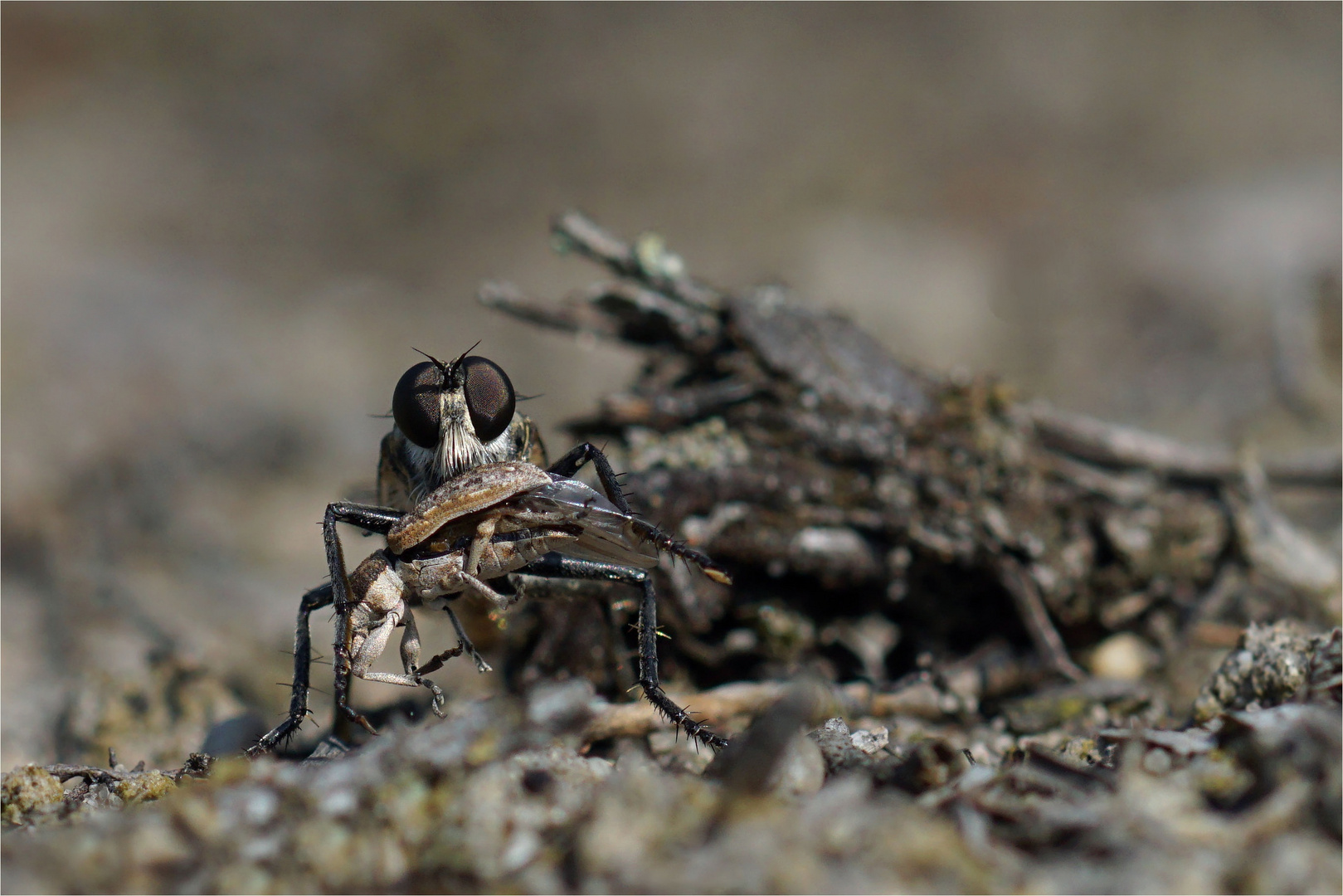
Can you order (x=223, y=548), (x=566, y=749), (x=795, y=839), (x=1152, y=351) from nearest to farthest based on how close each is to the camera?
(x=795, y=839) < (x=566, y=749) < (x=223, y=548) < (x=1152, y=351)

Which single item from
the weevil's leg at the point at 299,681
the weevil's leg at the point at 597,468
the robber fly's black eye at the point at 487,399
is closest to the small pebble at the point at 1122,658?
the weevil's leg at the point at 597,468

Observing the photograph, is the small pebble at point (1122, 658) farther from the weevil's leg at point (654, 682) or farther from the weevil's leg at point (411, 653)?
the weevil's leg at point (411, 653)

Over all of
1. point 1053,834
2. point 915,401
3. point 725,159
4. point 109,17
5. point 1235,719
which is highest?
point 109,17

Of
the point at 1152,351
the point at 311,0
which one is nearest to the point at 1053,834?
the point at 1152,351

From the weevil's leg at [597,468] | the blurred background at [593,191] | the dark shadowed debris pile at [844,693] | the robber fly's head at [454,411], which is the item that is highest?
the blurred background at [593,191]

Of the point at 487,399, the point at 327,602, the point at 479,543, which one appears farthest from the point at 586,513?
the point at 327,602

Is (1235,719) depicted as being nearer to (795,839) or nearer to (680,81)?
(795,839)
